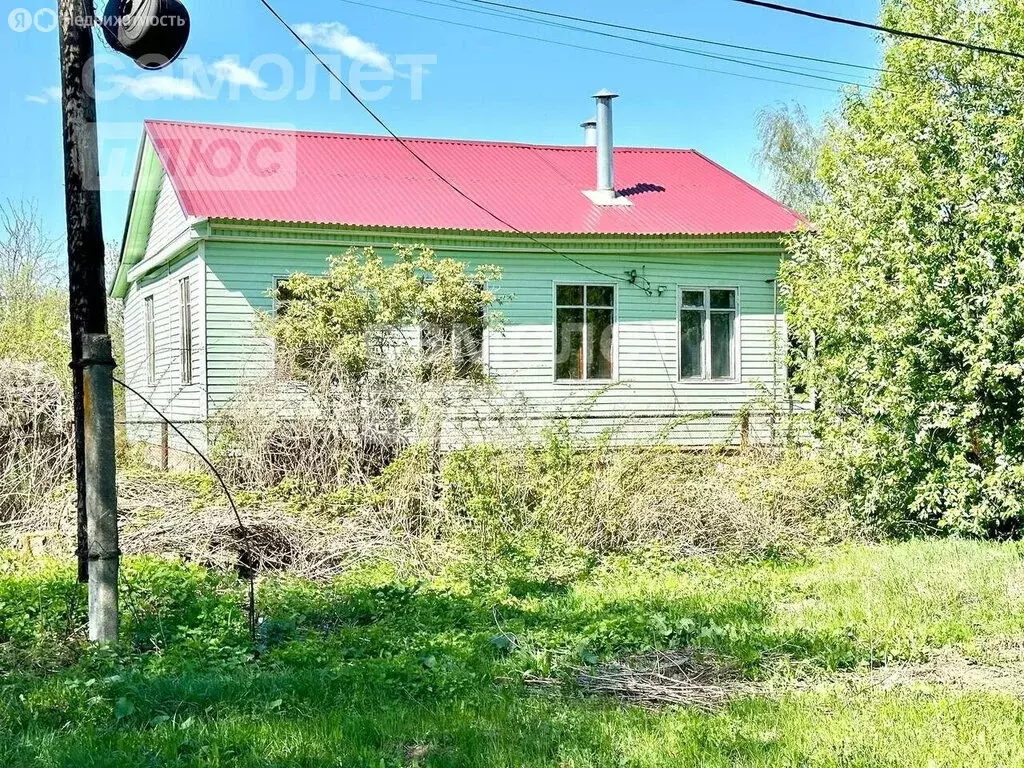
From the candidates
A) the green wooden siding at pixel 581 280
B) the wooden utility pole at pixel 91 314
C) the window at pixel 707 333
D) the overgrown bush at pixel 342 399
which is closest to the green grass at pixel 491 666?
the wooden utility pole at pixel 91 314

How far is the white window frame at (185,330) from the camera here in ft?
51.1

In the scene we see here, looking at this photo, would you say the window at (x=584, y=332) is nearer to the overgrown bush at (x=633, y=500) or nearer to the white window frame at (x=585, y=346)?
the white window frame at (x=585, y=346)

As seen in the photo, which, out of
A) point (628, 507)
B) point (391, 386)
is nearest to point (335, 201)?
point (391, 386)

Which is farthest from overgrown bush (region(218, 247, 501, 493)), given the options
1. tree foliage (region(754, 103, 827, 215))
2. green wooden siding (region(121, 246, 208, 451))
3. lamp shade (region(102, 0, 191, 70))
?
tree foliage (region(754, 103, 827, 215))

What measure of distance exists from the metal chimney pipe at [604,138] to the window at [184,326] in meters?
7.76

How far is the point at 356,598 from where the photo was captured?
25.0ft

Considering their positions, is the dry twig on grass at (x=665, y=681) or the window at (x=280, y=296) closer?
the dry twig on grass at (x=665, y=681)

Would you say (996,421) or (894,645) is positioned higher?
(996,421)

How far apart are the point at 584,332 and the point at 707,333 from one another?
226 cm

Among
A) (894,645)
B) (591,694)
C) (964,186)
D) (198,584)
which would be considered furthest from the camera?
(964,186)

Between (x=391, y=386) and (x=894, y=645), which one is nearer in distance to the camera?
(x=894, y=645)

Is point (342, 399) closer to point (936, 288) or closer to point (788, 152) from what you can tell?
point (936, 288)

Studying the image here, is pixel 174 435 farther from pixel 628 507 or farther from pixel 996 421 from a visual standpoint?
pixel 996 421

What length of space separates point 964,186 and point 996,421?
2.51m
